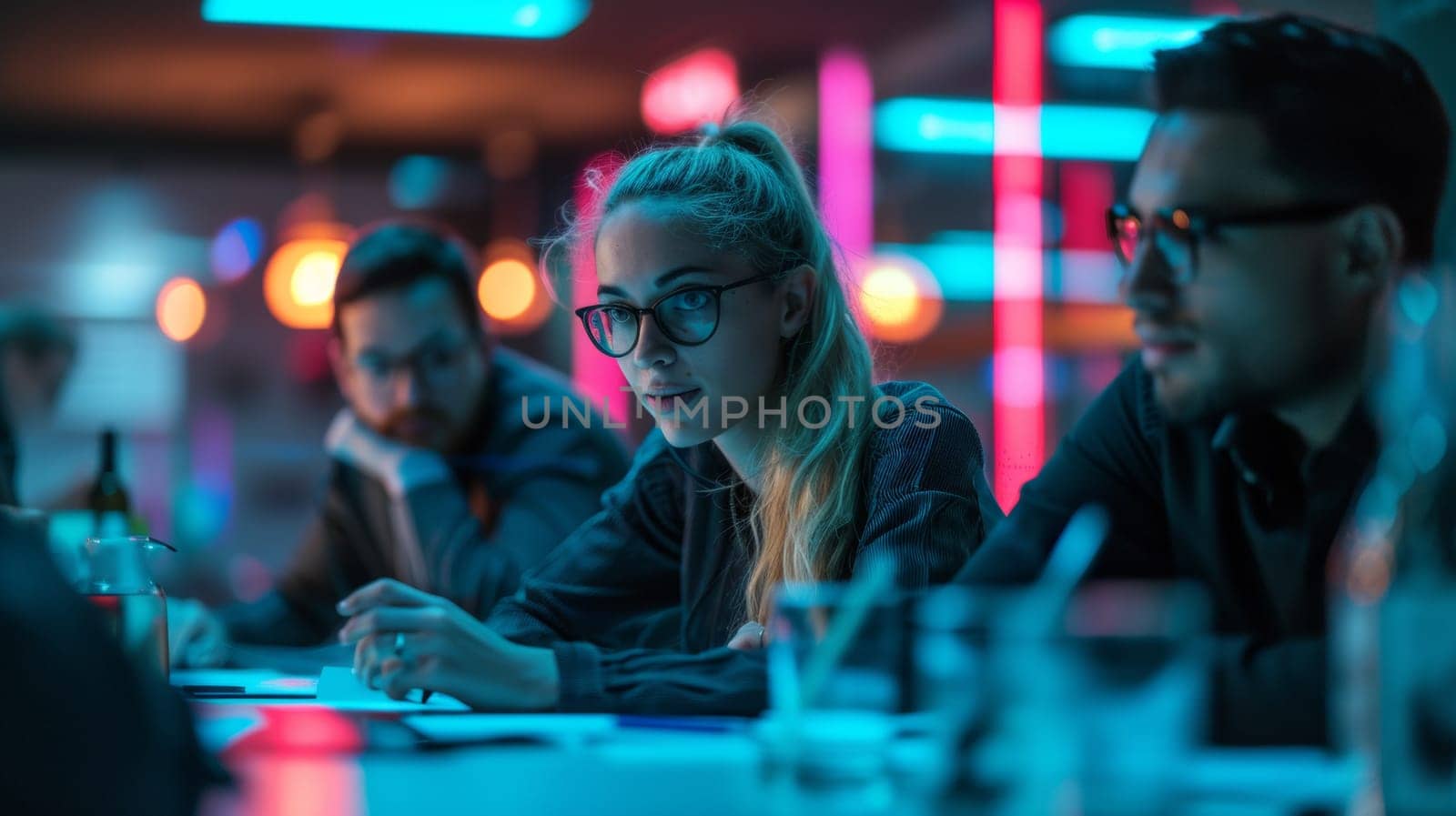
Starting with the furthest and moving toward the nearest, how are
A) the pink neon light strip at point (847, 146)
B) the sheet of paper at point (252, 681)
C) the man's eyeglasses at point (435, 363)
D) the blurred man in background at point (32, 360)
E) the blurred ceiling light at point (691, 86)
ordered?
the blurred ceiling light at point (691, 86) → the pink neon light strip at point (847, 146) → the blurred man in background at point (32, 360) → the man's eyeglasses at point (435, 363) → the sheet of paper at point (252, 681)

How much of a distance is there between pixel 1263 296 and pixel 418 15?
389 centimetres

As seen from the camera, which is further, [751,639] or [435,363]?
[435,363]

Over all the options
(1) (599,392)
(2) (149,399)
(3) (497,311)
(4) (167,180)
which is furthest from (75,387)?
(1) (599,392)

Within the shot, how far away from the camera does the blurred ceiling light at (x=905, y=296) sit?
510 cm

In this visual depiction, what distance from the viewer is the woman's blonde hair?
1.58 meters

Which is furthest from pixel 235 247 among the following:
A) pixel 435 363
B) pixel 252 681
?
pixel 252 681

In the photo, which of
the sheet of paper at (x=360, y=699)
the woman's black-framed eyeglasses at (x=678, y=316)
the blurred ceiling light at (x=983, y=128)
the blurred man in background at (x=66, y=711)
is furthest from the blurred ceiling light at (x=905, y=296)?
the blurred man in background at (x=66, y=711)

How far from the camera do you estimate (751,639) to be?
1.39 metres

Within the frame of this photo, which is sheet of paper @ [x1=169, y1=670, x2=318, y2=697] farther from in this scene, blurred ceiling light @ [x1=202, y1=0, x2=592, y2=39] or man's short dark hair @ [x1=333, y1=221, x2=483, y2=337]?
blurred ceiling light @ [x1=202, y1=0, x2=592, y2=39]

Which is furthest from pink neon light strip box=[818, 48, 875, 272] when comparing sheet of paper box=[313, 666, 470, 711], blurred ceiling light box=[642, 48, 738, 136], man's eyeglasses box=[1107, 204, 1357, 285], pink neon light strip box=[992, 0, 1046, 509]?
sheet of paper box=[313, 666, 470, 711]

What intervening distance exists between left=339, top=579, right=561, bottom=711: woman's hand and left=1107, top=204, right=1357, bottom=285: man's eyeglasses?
0.74 meters

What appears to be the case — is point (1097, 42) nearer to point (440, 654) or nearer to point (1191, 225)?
point (1191, 225)

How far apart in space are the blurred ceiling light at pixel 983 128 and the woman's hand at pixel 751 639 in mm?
2341

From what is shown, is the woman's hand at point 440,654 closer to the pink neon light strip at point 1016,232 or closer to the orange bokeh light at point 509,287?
the pink neon light strip at point 1016,232
